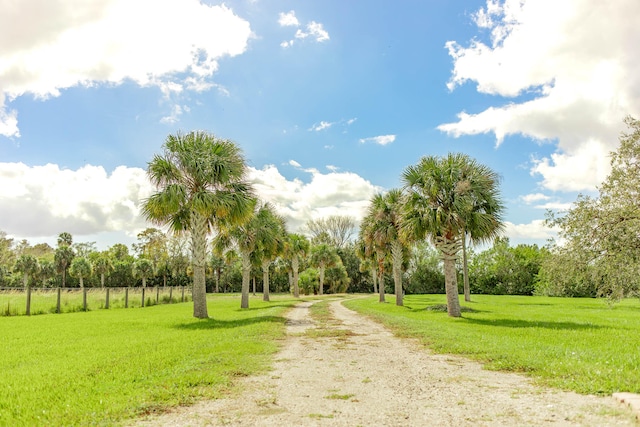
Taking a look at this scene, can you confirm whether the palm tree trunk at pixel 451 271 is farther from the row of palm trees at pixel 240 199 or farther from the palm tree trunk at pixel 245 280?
the palm tree trunk at pixel 245 280

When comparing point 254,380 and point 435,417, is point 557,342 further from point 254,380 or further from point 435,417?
point 254,380

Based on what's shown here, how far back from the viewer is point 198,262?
63.0 ft

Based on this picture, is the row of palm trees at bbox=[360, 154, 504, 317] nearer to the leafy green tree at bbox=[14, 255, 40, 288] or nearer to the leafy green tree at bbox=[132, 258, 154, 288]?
the leafy green tree at bbox=[132, 258, 154, 288]

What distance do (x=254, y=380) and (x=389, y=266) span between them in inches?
1305

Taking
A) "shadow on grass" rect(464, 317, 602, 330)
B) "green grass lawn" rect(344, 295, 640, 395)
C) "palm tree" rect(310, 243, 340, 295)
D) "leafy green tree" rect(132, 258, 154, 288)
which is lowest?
"shadow on grass" rect(464, 317, 602, 330)

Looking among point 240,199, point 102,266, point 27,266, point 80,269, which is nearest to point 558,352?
point 240,199

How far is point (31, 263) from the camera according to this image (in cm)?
5925

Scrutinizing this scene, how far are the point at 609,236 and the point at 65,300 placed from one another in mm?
29178

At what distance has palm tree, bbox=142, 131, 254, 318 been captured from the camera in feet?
61.0

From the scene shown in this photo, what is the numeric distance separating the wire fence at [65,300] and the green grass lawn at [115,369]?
10.5 m

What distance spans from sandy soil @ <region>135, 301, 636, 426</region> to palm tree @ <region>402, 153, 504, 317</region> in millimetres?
11096

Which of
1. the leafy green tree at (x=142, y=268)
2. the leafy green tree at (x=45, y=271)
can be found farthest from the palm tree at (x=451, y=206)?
the leafy green tree at (x=45, y=271)

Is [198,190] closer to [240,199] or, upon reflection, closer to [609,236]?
[240,199]

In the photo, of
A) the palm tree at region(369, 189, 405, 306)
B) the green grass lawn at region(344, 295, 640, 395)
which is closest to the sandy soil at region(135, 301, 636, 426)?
the green grass lawn at region(344, 295, 640, 395)
